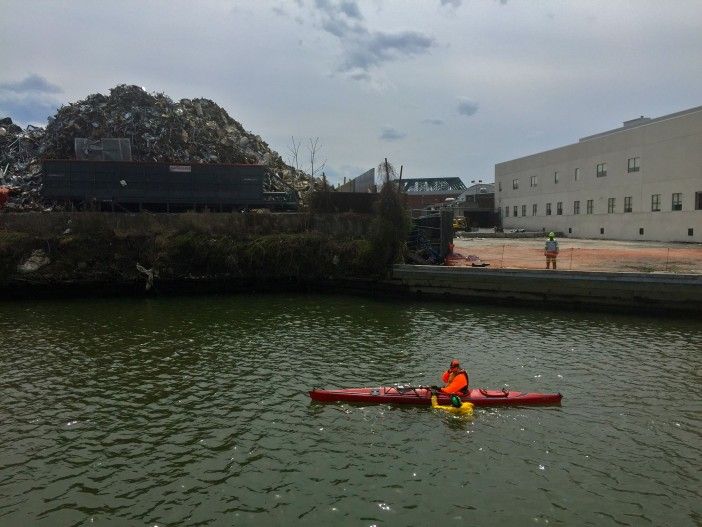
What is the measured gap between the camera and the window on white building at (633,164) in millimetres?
43531

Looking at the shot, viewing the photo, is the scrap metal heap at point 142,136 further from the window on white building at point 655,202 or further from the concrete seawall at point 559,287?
the window on white building at point 655,202

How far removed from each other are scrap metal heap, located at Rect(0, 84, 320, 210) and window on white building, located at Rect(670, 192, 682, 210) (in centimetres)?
2899

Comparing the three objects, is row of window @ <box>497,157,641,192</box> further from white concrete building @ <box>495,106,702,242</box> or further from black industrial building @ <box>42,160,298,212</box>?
black industrial building @ <box>42,160,298,212</box>

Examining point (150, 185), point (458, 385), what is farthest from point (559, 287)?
point (150, 185)

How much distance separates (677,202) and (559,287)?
24.1 m

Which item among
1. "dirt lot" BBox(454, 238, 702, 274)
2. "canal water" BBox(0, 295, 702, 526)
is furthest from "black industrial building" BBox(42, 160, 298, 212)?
"dirt lot" BBox(454, 238, 702, 274)

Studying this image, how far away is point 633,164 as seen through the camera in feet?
145

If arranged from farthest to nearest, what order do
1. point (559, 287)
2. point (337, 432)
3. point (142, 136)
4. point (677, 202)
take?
point (142, 136) → point (677, 202) → point (559, 287) → point (337, 432)

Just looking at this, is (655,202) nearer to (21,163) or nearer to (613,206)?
(613,206)

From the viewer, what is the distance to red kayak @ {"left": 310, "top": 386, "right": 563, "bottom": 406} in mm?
11281

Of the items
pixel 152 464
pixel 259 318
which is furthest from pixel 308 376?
pixel 259 318

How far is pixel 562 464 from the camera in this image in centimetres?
874

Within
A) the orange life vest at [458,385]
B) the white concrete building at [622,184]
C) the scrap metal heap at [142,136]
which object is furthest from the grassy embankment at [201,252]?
the white concrete building at [622,184]

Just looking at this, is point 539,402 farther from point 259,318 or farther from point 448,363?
point 259,318
